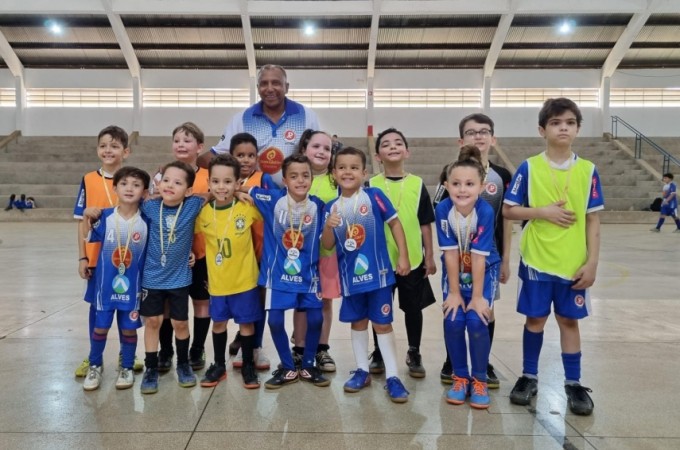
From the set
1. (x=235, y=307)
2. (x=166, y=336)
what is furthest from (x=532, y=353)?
(x=166, y=336)

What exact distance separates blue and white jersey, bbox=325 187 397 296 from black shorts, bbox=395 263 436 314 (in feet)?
0.64

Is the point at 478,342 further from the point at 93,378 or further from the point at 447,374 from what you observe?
the point at 93,378

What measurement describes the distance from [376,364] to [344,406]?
2.13 ft

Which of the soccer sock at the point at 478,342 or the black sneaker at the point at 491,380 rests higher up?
the soccer sock at the point at 478,342

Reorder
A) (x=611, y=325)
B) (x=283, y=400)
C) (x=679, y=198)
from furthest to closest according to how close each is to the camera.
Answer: (x=679, y=198) < (x=611, y=325) < (x=283, y=400)

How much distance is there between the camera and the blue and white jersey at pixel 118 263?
2881 millimetres

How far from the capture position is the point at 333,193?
321cm

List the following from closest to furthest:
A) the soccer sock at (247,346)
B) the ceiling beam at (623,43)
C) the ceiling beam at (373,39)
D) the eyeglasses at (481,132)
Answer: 1. the soccer sock at (247,346)
2. the eyeglasses at (481,132)
3. the ceiling beam at (373,39)
4. the ceiling beam at (623,43)

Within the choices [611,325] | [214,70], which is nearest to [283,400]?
[611,325]

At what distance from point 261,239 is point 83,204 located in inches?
48.4

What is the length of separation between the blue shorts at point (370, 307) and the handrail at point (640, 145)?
64.1ft

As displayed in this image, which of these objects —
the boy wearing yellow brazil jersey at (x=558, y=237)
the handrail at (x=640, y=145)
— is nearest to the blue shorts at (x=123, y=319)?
the boy wearing yellow brazil jersey at (x=558, y=237)

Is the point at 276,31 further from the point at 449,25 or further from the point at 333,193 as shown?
the point at 333,193

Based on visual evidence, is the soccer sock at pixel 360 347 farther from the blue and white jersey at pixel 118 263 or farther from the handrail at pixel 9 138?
the handrail at pixel 9 138
